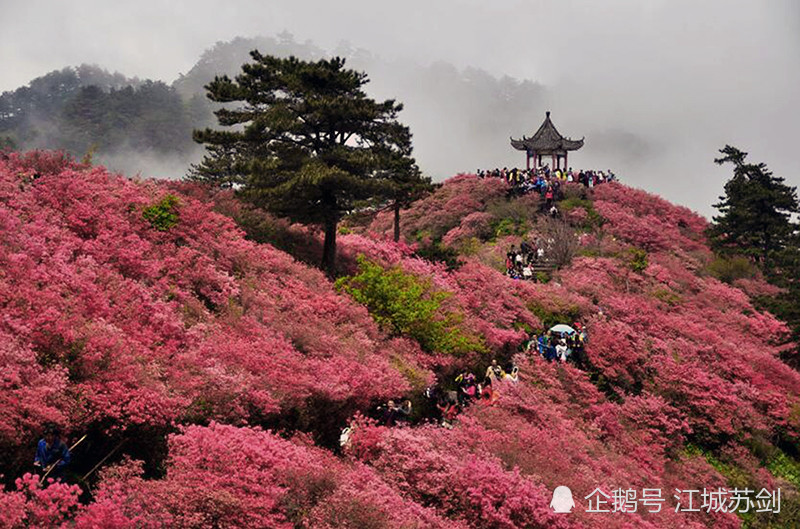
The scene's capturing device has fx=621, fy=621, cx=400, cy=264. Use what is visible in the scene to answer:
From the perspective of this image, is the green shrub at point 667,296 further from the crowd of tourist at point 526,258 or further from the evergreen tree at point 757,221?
the evergreen tree at point 757,221

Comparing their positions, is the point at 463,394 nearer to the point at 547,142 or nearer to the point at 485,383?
the point at 485,383

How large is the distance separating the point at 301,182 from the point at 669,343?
59.0ft

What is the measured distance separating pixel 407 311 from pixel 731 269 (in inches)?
1243

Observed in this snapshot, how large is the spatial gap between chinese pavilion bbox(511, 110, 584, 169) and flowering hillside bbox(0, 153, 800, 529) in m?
25.3

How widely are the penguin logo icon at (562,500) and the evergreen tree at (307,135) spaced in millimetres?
13359

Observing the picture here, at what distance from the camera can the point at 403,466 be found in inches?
504

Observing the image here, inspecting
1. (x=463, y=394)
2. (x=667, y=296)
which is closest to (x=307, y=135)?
(x=463, y=394)

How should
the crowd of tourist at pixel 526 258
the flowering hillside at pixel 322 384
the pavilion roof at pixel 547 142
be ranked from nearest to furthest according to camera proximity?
the flowering hillside at pixel 322 384 → the crowd of tourist at pixel 526 258 → the pavilion roof at pixel 547 142

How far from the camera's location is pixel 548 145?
56250 mm

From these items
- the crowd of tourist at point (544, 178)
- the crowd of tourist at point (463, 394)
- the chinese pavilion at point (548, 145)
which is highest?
the chinese pavilion at point (548, 145)

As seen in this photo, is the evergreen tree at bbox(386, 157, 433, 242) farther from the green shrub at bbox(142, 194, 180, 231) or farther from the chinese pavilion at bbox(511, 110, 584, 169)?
the chinese pavilion at bbox(511, 110, 584, 169)

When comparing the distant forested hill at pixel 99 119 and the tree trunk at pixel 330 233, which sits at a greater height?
the distant forested hill at pixel 99 119

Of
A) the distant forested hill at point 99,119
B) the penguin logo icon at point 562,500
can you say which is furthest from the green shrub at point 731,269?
the distant forested hill at point 99,119

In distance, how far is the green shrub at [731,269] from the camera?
141 feet
